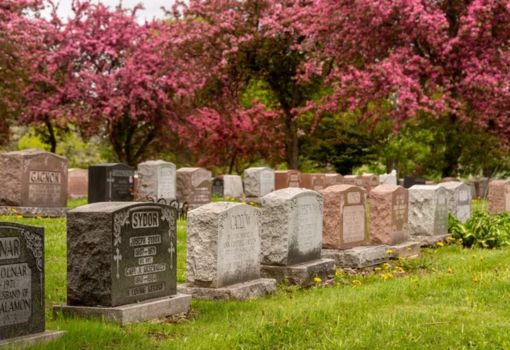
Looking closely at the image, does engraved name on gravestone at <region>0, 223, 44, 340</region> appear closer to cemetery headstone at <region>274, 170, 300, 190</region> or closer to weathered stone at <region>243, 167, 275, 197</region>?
weathered stone at <region>243, 167, 275, 197</region>

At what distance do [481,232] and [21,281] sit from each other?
11.5m

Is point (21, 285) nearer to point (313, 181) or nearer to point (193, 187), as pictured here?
point (193, 187)

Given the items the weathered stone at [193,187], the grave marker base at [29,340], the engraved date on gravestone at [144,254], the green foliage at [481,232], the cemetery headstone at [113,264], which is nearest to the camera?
the grave marker base at [29,340]

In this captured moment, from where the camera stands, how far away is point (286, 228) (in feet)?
37.6

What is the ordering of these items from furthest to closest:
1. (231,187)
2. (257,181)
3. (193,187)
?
(231,187)
(257,181)
(193,187)

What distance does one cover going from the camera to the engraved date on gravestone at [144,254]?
8.35m

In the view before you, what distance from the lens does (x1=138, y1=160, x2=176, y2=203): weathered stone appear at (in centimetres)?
2223

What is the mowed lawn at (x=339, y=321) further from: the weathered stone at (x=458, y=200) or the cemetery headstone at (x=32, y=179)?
the cemetery headstone at (x=32, y=179)

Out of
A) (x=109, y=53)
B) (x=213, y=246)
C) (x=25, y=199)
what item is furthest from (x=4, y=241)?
(x=109, y=53)

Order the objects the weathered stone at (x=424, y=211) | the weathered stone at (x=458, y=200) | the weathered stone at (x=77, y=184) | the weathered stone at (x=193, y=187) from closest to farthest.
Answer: the weathered stone at (x=424, y=211) → the weathered stone at (x=458, y=200) → the weathered stone at (x=193, y=187) → the weathered stone at (x=77, y=184)

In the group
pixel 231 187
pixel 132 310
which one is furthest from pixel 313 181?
pixel 132 310

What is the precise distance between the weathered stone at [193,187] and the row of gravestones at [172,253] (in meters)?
9.68

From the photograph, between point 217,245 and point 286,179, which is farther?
point 286,179

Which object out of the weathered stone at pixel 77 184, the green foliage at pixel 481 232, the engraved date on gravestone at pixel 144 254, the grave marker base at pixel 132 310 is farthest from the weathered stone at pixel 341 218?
the weathered stone at pixel 77 184
